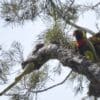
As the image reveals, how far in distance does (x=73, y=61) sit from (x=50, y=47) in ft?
0.51

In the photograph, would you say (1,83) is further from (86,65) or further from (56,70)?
(86,65)

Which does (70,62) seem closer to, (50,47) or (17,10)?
(50,47)

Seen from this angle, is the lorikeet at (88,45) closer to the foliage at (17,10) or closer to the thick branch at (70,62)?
the thick branch at (70,62)

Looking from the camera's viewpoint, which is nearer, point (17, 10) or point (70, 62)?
point (70, 62)

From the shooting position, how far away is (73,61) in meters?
1.00

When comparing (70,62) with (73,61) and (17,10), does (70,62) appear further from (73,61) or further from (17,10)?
(17,10)

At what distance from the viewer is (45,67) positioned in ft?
5.02

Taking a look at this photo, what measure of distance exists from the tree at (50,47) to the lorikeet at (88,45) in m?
0.04

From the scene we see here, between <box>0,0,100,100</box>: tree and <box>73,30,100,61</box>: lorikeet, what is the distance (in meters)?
0.04

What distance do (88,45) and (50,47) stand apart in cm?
15

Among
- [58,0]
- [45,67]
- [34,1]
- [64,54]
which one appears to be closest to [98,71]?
[64,54]

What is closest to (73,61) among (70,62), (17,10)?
(70,62)

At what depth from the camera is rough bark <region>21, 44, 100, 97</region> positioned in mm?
894

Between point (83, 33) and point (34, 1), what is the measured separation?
0.33 metres
